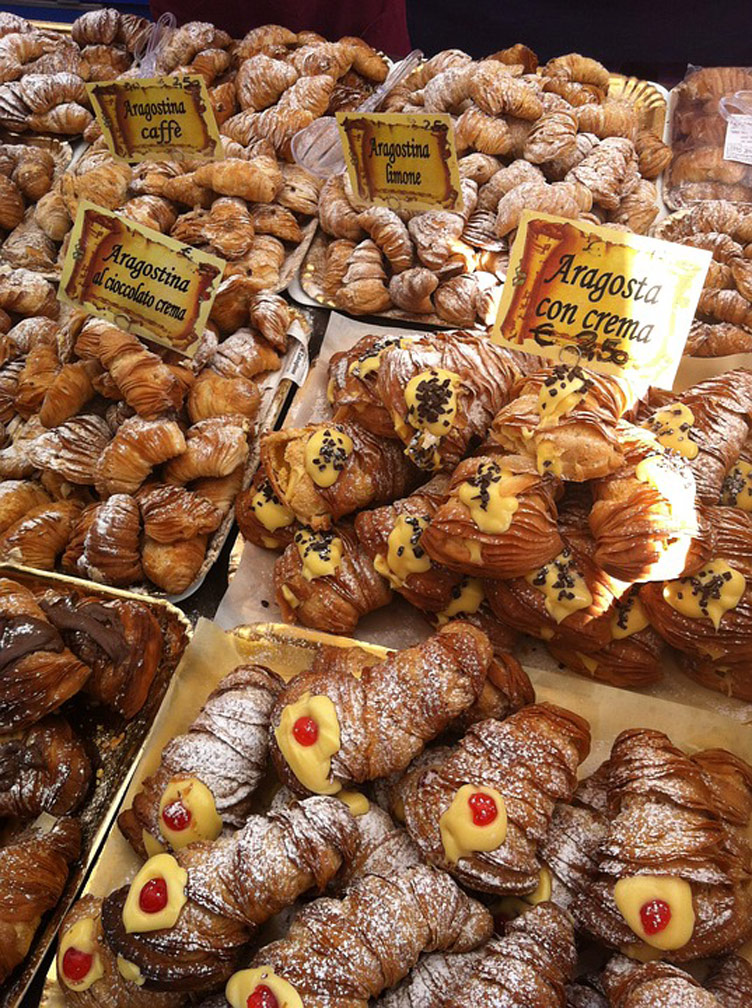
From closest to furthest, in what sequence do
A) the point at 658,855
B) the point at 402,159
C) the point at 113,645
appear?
the point at 658,855 < the point at 113,645 < the point at 402,159

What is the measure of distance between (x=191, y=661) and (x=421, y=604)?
0.63 meters

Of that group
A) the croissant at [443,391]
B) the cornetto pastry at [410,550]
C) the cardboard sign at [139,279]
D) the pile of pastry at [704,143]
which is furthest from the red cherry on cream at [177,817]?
the pile of pastry at [704,143]

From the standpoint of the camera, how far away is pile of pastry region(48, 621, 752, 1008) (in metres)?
1.53

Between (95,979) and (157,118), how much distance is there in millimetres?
3039

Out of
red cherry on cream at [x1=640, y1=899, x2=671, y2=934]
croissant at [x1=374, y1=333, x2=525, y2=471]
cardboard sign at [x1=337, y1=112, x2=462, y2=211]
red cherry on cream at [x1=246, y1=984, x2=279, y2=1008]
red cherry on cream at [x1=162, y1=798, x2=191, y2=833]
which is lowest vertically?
red cherry on cream at [x1=640, y1=899, x2=671, y2=934]

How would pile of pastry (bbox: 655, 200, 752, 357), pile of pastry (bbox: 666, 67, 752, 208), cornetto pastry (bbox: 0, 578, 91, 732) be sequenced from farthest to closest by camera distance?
pile of pastry (bbox: 666, 67, 752, 208)
pile of pastry (bbox: 655, 200, 752, 357)
cornetto pastry (bbox: 0, 578, 91, 732)

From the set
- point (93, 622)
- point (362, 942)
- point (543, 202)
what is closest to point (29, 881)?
point (93, 622)

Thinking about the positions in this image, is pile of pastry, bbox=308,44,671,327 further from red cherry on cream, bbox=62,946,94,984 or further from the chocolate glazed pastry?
red cherry on cream, bbox=62,946,94,984

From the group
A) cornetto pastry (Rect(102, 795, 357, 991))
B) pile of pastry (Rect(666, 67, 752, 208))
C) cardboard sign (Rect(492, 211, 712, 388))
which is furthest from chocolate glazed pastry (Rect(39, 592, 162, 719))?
pile of pastry (Rect(666, 67, 752, 208))

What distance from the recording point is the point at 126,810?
1.91m

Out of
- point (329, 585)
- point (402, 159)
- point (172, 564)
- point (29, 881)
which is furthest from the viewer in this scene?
point (402, 159)

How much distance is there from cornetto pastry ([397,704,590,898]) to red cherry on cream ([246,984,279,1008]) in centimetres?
40

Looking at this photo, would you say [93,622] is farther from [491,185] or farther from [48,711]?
[491,185]

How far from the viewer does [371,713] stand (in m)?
1.79
